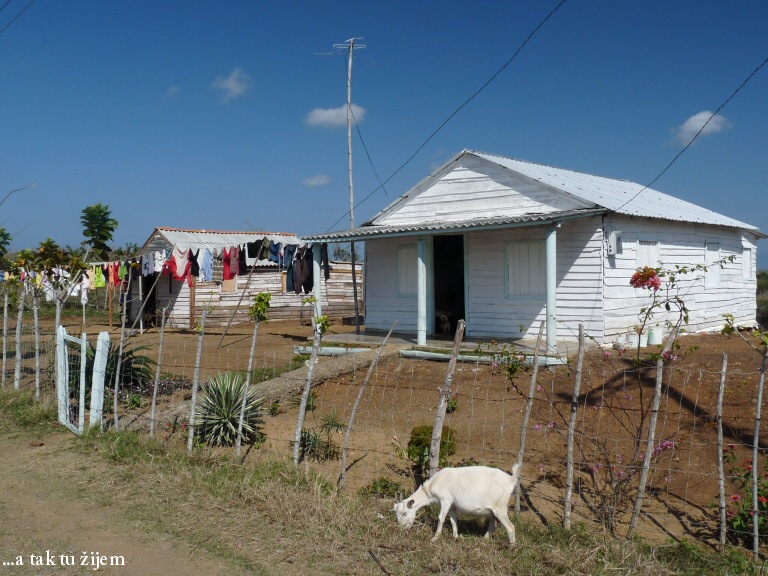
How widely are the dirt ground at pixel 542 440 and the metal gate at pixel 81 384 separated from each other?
678 millimetres

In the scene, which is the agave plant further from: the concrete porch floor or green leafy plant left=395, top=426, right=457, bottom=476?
the concrete porch floor

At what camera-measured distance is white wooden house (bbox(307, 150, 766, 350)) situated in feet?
41.8

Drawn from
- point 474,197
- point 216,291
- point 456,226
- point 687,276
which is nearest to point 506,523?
point 456,226

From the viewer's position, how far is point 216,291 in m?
→ 22.6

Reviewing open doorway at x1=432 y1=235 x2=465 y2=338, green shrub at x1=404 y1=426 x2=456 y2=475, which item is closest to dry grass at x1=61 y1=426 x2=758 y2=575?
green shrub at x1=404 y1=426 x2=456 y2=475

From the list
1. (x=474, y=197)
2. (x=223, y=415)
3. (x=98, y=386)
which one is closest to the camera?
(x=223, y=415)

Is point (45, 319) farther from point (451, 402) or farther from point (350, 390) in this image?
point (451, 402)

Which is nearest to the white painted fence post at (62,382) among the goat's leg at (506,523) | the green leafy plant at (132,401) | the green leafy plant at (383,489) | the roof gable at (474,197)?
the green leafy plant at (132,401)

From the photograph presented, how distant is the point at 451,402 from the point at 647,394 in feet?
8.60

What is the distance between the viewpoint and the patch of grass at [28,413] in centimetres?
873

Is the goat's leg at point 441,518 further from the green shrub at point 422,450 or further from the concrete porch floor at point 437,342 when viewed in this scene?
the concrete porch floor at point 437,342

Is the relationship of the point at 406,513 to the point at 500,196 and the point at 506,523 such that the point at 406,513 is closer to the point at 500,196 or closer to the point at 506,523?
the point at 506,523

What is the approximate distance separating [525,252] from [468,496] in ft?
30.0

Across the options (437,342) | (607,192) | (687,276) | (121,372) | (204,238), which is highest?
(607,192)
